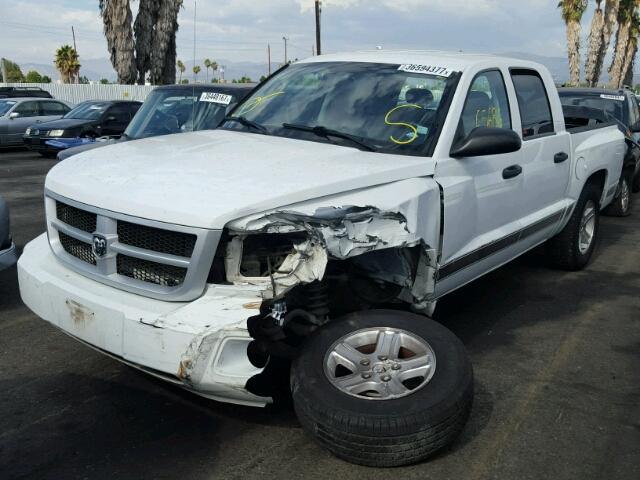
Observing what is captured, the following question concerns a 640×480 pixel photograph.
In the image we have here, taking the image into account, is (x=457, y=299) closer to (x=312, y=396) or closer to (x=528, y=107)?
(x=528, y=107)

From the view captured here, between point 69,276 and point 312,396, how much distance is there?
143 centimetres

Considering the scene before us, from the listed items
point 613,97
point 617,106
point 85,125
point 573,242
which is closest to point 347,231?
point 573,242

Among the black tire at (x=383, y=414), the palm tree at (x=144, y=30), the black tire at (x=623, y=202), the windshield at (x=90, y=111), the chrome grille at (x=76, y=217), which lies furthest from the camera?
the palm tree at (x=144, y=30)

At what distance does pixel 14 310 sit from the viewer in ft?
16.9

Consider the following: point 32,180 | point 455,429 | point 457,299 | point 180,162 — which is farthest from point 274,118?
point 32,180

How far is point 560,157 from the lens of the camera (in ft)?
18.0

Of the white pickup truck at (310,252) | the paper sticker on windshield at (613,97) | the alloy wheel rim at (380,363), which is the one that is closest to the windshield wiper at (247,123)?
the white pickup truck at (310,252)

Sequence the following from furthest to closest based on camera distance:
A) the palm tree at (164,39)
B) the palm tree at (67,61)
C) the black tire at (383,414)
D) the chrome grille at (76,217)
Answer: the palm tree at (67,61) < the palm tree at (164,39) < the chrome grille at (76,217) < the black tire at (383,414)

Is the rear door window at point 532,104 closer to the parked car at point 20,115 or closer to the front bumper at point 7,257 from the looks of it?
the front bumper at point 7,257

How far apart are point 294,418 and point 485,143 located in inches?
73.1

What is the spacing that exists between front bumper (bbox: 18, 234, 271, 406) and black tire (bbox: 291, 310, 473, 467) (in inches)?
10.2

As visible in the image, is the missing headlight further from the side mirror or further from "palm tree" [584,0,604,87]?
"palm tree" [584,0,604,87]

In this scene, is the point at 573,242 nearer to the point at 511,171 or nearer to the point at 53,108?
the point at 511,171

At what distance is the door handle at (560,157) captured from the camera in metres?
5.39
